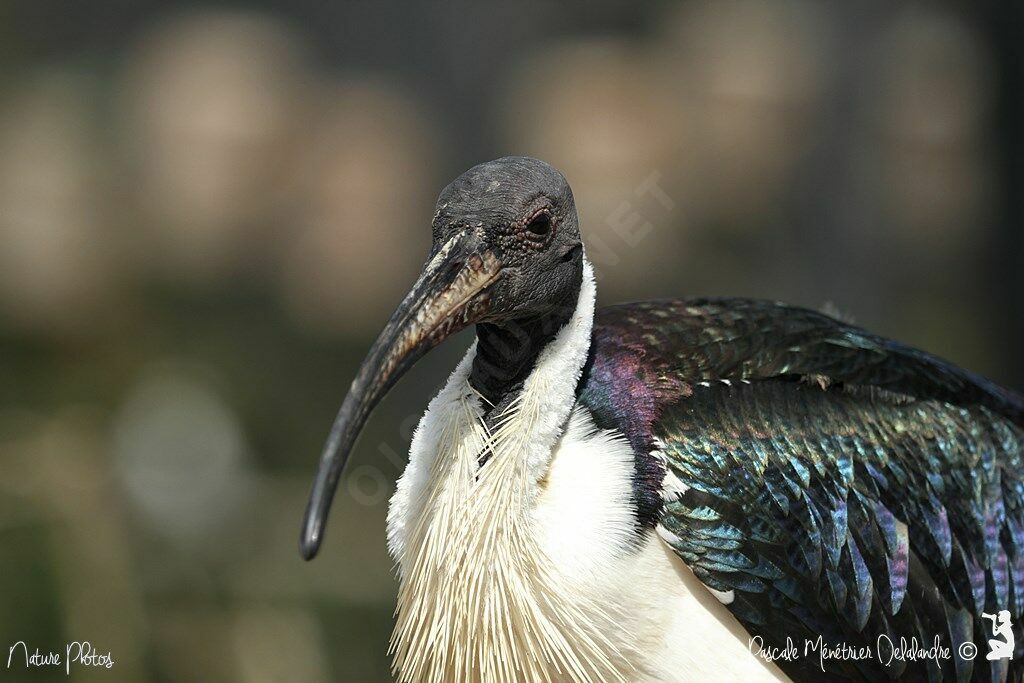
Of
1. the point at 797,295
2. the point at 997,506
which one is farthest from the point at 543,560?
the point at 797,295

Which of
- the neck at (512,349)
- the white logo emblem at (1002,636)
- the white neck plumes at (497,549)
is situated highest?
the neck at (512,349)

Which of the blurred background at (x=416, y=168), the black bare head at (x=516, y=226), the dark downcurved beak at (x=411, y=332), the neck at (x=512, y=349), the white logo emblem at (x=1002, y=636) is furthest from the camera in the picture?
the blurred background at (x=416, y=168)

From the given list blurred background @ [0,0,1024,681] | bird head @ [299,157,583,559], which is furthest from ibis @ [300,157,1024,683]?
blurred background @ [0,0,1024,681]

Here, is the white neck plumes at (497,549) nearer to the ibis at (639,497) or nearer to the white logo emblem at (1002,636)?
the ibis at (639,497)

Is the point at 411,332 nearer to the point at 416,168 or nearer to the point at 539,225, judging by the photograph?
the point at 539,225

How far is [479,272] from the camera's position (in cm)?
227

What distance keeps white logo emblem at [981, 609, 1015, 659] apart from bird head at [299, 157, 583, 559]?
4.29 ft

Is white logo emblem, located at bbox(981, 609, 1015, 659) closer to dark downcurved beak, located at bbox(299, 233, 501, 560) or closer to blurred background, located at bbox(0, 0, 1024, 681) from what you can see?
dark downcurved beak, located at bbox(299, 233, 501, 560)

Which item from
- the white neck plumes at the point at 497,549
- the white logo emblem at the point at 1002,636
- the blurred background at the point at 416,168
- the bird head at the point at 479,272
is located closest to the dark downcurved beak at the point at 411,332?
the bird head at the point at 479,272

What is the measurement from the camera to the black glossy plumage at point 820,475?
2.44m

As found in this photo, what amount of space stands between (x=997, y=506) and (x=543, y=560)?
47.6 inches

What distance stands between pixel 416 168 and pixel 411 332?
4.46 metres

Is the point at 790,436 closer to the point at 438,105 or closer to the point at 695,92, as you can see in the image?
the point at 438,105

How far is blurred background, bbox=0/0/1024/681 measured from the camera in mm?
5980
